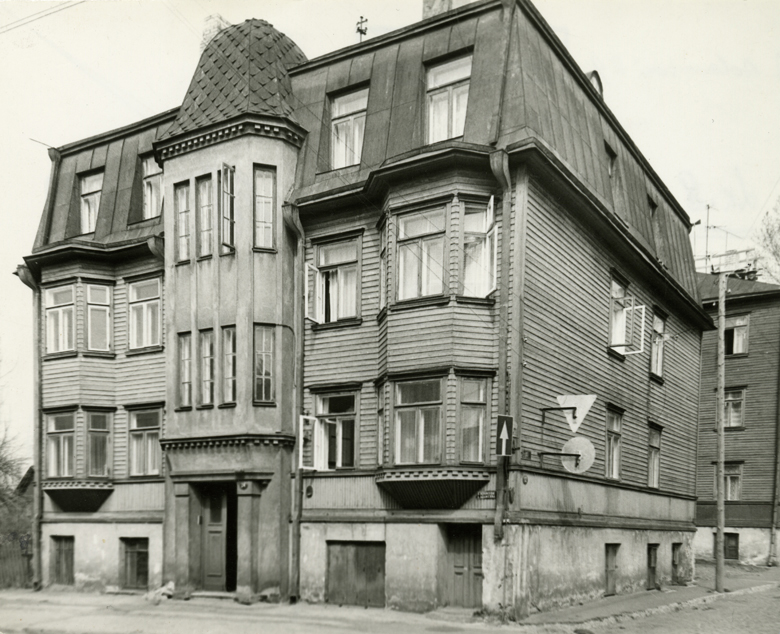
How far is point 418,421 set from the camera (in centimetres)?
1700

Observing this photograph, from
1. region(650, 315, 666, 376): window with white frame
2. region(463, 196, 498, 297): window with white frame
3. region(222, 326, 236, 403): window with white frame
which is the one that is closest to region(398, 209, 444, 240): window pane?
region(463, 196, 498, 297): window with white frame

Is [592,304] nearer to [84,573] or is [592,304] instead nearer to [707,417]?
[84,573]

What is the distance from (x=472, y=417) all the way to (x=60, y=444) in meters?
12.4

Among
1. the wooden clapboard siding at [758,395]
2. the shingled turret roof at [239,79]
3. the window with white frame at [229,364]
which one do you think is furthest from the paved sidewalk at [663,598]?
the shingled turret roof at [239,79]

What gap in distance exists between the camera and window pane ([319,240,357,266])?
19.4 m

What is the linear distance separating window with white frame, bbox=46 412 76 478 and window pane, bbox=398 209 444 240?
36.6 ft

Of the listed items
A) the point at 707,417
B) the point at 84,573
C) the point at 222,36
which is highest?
the point at 222,36

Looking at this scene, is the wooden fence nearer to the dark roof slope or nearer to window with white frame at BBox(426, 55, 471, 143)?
window with white frame at BBox(426, 55, 471, 143)

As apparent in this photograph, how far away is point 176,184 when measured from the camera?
20.7m

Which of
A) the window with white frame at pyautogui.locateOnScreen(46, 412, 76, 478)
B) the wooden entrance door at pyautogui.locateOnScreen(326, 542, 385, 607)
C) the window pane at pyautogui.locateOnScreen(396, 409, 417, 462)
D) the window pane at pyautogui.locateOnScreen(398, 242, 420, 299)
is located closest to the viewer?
the window pane at pyautogui.locateOnScreen(396, 409, 417, 462)

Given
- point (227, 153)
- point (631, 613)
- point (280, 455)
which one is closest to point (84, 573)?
point (280, 455)

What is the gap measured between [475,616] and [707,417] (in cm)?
2782

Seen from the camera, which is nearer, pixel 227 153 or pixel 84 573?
pixel 227 153

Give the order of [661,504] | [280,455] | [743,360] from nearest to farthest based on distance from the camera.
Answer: [280,455]
[661,504]
[743,360]
